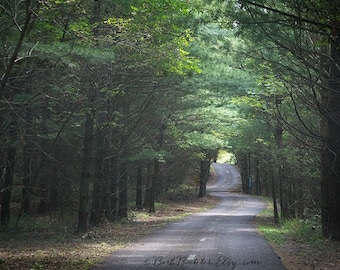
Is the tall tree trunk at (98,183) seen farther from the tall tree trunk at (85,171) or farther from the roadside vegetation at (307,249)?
the roadside vegetation at (307,249)

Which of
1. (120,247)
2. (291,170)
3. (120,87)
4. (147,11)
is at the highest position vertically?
(147,11)

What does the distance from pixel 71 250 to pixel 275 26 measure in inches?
313

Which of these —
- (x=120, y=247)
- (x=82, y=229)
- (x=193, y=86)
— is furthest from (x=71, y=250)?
(x=193, y=86)

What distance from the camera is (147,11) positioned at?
432 inches

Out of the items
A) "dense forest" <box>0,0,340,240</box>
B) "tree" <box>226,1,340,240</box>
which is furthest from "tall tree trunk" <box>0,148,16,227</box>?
"tree" <box>226,1,340,240</box>

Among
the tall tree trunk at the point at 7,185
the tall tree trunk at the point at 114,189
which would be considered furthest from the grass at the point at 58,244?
the tall tree trunk at the point at 7,185

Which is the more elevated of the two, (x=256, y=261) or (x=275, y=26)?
(x=275, y=26)

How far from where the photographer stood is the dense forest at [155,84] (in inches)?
366

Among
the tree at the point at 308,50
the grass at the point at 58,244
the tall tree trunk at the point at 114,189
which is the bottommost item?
the grass at the point at 58,244

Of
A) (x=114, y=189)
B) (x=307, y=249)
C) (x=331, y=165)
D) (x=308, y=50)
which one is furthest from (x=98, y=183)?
(x=308, y=50)

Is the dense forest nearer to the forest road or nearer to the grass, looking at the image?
the grass

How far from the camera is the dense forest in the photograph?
9289 millimetres

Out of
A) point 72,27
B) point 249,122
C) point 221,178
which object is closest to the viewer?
point 72,27

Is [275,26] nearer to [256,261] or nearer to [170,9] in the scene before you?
[170,9]
